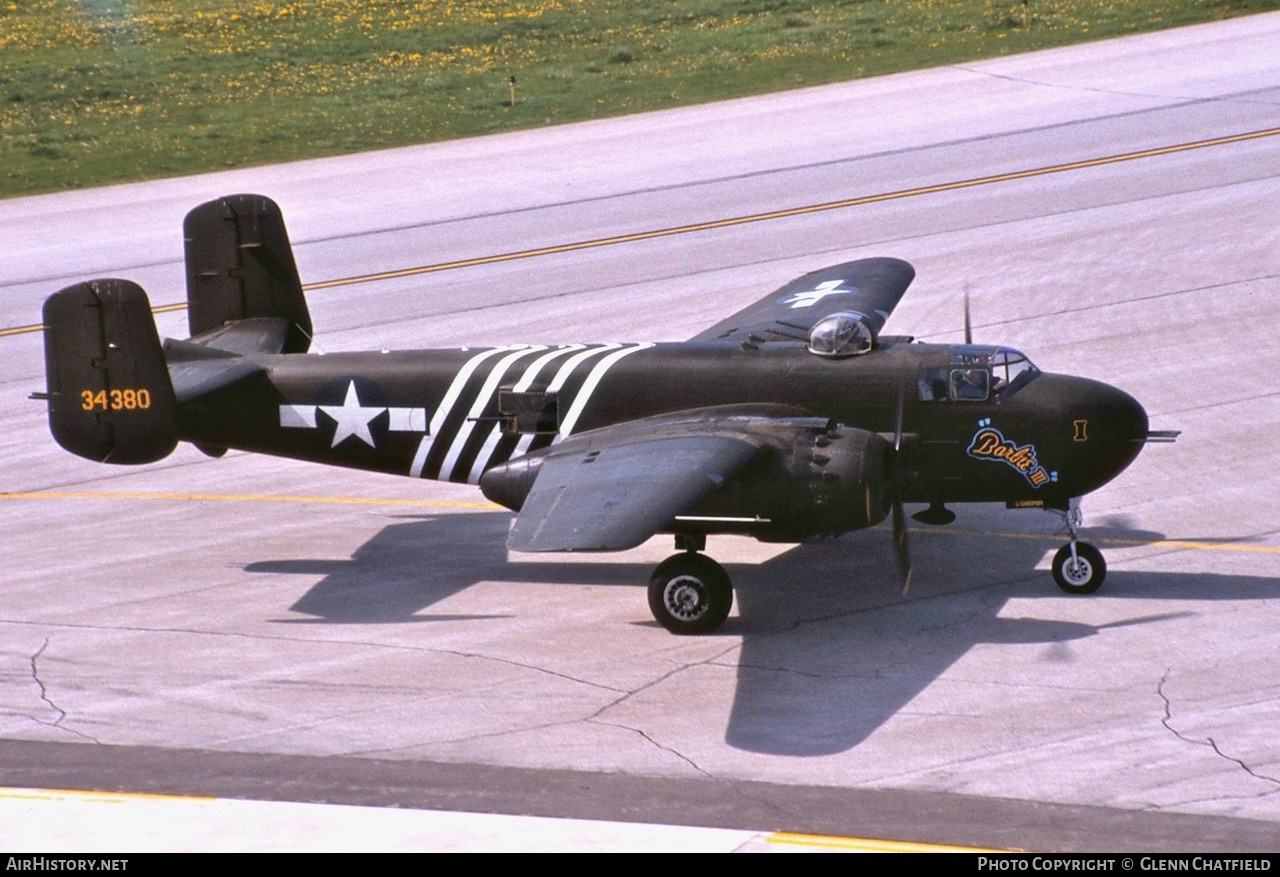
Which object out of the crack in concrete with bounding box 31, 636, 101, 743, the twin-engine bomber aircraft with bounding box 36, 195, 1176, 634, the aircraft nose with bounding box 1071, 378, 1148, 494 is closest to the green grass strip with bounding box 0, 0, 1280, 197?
the twin-engine bomber aircraft with bounding box 36, 195, 1176, 634

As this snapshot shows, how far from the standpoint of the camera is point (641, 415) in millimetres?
21047

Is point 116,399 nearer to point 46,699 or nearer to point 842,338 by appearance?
point 46,699

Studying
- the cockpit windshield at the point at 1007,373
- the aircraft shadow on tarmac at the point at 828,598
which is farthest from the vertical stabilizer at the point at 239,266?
the cockpit windshield at the point at 1007,373

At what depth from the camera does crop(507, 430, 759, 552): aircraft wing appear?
54.6 feet

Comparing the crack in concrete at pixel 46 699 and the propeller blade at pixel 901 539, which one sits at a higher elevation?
the propeller blade at pixel 901 539

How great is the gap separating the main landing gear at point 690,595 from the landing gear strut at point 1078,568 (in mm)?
4217

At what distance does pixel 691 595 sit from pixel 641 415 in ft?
9.92

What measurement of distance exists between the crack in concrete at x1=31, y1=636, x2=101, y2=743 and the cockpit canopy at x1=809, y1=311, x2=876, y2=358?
10.00 meters

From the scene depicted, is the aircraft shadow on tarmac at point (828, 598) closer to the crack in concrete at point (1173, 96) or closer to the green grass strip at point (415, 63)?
the green grass strip at point (415, 63)

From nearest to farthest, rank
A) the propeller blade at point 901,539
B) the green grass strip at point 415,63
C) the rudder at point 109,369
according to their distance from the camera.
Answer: the propeller blade at point 901,539 < the rudder at point 109,369 < the green grass strip at point 415,63

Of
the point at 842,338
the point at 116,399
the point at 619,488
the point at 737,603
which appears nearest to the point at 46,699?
the point at 116,399

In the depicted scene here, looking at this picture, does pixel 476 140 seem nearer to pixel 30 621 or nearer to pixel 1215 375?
pixel 1215 375

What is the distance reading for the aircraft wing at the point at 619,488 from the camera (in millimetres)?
16656

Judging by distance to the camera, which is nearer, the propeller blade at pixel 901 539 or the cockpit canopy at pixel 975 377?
the propeller blade at pixel 901 539
